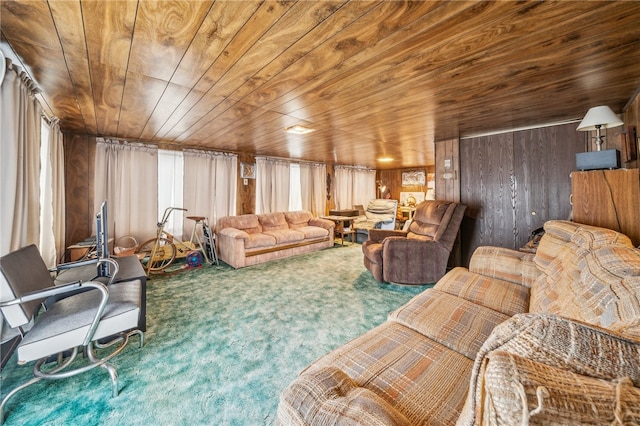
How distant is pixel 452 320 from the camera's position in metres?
1.38

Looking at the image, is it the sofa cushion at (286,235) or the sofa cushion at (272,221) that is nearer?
the sofa cushion at (286,235)

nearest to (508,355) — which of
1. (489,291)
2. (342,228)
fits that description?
(489,291)

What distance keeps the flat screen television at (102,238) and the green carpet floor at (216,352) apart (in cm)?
61

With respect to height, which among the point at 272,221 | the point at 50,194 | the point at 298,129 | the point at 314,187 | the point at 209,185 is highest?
the point at 298,129

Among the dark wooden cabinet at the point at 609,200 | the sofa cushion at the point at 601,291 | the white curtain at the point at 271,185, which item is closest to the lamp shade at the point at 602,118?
the dark wooden cabinet at the point at 609,200

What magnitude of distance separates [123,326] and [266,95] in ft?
6.45

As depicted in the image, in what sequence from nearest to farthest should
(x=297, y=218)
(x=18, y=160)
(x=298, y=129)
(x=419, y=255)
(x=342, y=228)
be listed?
(x=18, y=160) < (x=419, y=255) < (x=298, y=129) < (x=297, y=218) < (x=342, y=228)

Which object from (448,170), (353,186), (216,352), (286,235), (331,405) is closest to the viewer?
(331,405)

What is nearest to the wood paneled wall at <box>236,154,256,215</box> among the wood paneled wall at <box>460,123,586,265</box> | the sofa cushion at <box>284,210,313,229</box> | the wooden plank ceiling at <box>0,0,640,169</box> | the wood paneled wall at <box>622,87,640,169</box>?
the sofa cushion at <box>284,210,313,229</box>

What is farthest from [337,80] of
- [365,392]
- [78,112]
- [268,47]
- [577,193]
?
[78,112]

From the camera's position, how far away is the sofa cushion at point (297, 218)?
5.58m

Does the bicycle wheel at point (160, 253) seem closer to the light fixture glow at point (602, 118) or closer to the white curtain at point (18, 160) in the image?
the white curtain at point (18, 160)

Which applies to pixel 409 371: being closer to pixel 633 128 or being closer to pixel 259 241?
pixel 633 128

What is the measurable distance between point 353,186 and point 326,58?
243 inches
